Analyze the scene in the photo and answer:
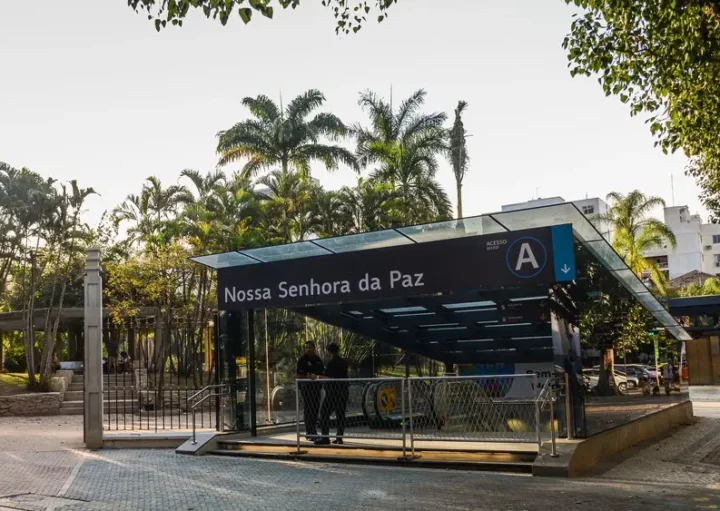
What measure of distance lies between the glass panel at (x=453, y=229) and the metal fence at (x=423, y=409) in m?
2.16

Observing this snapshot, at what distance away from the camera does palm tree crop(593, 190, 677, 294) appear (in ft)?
148

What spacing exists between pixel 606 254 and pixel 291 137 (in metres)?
25.5

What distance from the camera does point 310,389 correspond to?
1266cm

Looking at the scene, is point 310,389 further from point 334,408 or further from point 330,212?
point 330,212

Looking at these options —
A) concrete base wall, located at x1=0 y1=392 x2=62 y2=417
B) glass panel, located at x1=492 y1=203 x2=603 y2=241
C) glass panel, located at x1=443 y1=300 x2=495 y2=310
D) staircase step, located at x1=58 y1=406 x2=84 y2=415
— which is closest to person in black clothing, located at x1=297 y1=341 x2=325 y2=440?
glass panel, located at x1=443 y1=300 x2=495 y2=310

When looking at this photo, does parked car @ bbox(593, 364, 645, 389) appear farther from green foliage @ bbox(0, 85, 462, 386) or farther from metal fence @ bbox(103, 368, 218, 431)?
green foliage @ bbox(0, 85, 462, 386)

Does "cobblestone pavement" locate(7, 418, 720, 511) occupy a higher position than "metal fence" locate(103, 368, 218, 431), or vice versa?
"metal fence" locate(103, 368, 218, 431)

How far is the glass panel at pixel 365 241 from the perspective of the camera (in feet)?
41.2

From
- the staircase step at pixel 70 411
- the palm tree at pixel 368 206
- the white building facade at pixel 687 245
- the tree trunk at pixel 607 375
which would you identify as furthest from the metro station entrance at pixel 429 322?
the white building facade at pixel 687 245

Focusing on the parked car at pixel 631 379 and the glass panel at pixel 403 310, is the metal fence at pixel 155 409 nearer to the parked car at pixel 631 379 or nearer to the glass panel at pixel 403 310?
the glass panel at pixel 403 310

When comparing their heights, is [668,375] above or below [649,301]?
below

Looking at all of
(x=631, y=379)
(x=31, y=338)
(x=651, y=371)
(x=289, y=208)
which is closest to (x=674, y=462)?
(x=631, y=379)

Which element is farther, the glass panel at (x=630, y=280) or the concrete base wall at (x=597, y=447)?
the glass panel at (x=630, y=280)

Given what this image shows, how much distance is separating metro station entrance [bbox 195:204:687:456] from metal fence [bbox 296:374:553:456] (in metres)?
0.02
